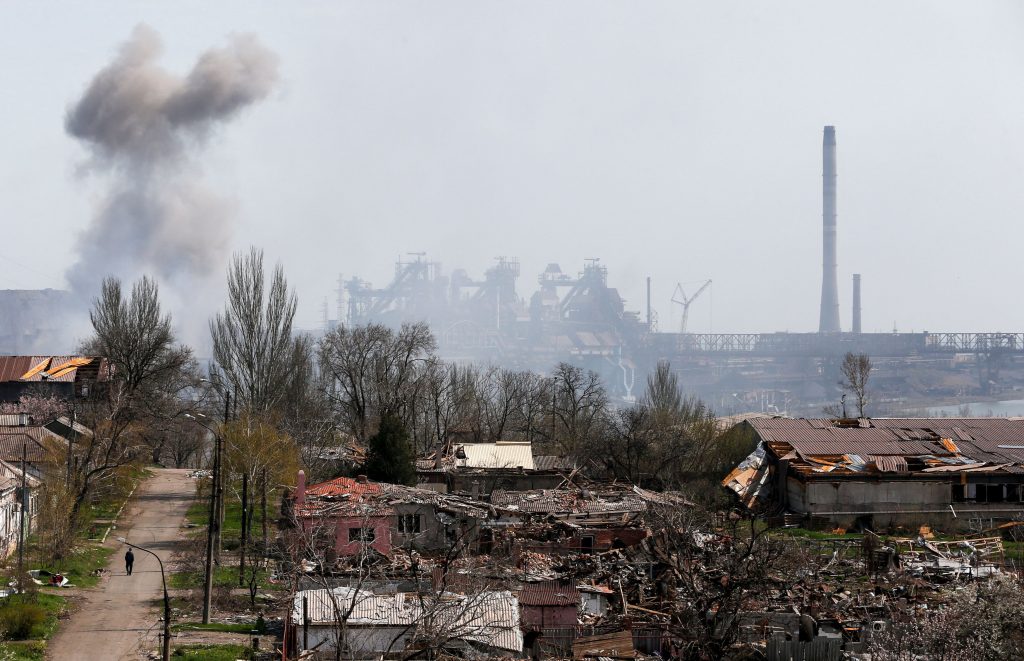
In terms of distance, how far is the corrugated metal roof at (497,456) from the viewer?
27141 millimetres

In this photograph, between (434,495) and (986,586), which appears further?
(434,495)

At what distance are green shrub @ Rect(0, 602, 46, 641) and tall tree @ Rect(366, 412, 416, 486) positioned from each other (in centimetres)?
996

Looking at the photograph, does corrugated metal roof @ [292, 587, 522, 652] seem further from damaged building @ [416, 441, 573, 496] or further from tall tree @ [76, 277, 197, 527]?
tall tree @ [76, 277, 197, 527]

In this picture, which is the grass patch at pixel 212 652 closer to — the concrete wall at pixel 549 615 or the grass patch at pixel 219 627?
the grass patch at pixel 219 627

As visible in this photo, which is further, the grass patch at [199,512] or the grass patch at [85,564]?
the grass patch at [199,512]

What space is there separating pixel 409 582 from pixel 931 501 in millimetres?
13259

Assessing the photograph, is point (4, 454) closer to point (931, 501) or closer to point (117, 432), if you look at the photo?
point (117, 432)

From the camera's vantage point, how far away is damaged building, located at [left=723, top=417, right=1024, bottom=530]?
23.7 metres

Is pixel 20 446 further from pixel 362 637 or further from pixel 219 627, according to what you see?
pixel 362 637

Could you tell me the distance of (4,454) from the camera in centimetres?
2500

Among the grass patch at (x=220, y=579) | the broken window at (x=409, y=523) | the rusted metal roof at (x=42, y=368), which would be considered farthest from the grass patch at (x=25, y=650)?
the rusted metal roof at (x=42, y=368)

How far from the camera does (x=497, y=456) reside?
91.2 feet

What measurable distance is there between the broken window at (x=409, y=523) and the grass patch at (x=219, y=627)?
14.4 ft

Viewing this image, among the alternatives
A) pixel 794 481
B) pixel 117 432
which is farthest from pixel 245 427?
pixel 794 481
